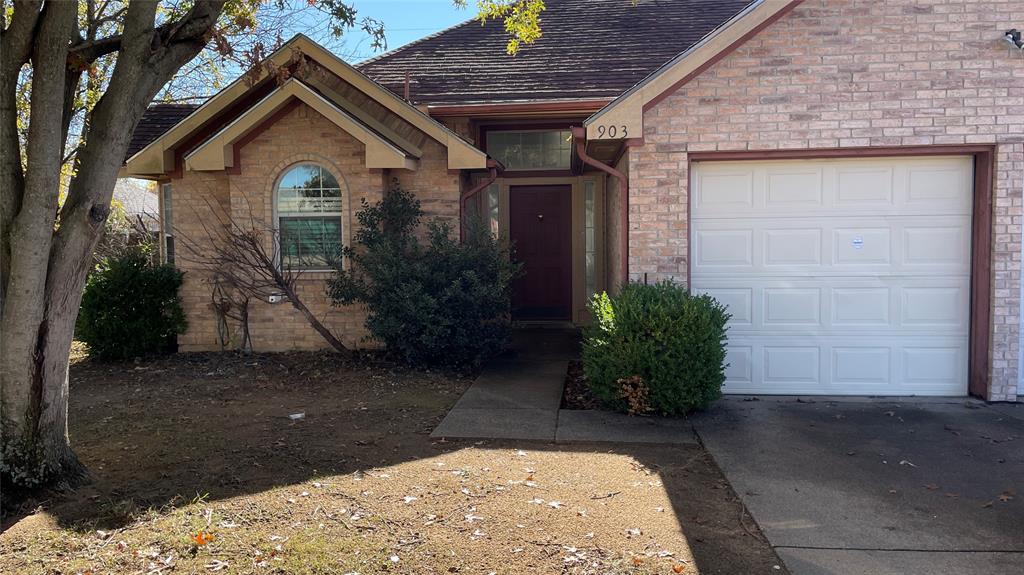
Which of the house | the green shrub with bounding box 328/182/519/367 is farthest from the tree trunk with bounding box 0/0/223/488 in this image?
the green shrub with bounding box 328/182/519/367

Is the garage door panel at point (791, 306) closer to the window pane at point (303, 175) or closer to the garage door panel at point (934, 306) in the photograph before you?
the garage door panel at point (934, 306)

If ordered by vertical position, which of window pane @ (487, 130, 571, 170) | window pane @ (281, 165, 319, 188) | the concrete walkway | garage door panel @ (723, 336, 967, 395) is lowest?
the concrete walkway

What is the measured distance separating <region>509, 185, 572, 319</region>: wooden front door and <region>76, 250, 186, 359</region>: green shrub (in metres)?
5.42

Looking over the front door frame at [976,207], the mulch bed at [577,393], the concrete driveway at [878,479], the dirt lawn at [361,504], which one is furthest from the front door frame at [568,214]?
the dirt lawn at [361,504]

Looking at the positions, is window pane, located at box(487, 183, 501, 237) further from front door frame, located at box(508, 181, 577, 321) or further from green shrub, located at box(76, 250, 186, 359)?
green shrub, located at box(76, 250, 186, 359)

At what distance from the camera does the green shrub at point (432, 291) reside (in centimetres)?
863

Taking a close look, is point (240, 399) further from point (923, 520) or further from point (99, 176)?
point (923, 520)

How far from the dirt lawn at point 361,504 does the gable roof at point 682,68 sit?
10.8 ft

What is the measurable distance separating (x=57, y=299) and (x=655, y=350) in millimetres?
4767

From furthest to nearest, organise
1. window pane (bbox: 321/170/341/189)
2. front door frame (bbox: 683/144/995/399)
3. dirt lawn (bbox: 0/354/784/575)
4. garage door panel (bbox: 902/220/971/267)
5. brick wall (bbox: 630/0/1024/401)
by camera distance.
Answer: window pane (bbox: 321/170/341/189) < garage door panel (bbox: 902/220/971/267) < front door frame (bbox: 683/144/995/399) < brick wall (bbox: 630/0/1024/401) < dirt lawn (bbox: 0/354/784/575)

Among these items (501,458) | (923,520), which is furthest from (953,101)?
(501,458)

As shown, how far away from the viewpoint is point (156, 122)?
455 inches

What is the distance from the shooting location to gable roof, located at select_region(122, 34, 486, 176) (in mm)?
9477

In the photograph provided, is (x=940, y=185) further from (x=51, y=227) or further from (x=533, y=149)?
(x=51, y=227)
